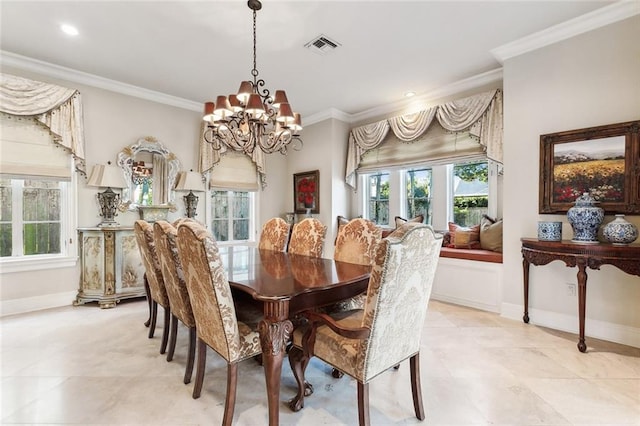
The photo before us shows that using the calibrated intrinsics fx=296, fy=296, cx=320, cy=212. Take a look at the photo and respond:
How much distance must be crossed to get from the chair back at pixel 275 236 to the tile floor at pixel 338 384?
3.72 feet

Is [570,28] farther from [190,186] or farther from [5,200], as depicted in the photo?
[5,200]

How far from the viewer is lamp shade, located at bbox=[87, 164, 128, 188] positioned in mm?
3604

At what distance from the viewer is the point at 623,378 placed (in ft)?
6.50

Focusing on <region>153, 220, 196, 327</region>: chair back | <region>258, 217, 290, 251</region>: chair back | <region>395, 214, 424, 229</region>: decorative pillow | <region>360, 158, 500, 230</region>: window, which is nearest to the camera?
<region>153, 220, 196, 327</region>: chair back

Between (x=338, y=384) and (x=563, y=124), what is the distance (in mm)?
3019

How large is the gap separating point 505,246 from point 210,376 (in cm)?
305

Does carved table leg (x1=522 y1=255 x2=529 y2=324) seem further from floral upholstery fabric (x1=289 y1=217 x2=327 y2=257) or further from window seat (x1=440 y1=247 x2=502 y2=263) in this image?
floral upholstery fabric (x1=289 y1=217 x2=327 y2=257)

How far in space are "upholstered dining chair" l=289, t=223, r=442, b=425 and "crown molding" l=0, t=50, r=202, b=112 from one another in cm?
404

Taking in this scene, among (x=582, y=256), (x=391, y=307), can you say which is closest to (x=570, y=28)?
(x=582, y=256)

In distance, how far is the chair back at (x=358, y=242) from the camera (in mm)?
2357

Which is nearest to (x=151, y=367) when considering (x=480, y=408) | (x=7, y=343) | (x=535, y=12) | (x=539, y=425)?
(x=7, y=343)

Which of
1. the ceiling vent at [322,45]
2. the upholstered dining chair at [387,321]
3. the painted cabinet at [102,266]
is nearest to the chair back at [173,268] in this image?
the upholstered dining chair at [387,321]

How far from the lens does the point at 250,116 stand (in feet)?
7.73

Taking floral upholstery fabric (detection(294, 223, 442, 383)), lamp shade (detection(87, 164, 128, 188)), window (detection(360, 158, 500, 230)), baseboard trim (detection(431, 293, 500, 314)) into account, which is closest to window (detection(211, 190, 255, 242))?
lamp shade (detection(87, 164, 128, 188))
